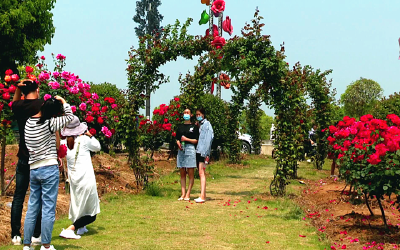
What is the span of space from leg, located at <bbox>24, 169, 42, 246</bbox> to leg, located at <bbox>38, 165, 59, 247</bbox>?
0.32 ft

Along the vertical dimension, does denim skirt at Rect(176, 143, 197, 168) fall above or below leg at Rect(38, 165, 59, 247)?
above

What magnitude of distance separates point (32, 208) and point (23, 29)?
80.8ft

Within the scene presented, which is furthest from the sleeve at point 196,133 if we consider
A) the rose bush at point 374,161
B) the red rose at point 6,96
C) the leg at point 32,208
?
the leg at point 32,208

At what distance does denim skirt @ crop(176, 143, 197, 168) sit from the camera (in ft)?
31.9

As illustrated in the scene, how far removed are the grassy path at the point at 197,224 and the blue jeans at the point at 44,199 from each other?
510 mm

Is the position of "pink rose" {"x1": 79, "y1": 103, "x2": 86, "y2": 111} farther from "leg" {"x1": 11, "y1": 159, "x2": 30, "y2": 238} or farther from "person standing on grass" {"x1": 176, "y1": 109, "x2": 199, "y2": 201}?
"leg" {"x1": 11, "y1": 159, "x2": 30, "y2": 238}

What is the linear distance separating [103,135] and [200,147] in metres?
2.68

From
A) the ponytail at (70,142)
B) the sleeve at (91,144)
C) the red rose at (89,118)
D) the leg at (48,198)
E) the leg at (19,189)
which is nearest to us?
the leg at (48,198)

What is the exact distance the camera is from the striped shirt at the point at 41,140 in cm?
528

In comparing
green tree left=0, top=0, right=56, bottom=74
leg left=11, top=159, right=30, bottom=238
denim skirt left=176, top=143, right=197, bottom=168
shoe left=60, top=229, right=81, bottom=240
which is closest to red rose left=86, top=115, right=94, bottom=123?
denim skirt left=176, top=143, right=197, bottom=168

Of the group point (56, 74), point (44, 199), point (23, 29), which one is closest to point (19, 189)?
point (44, 199)

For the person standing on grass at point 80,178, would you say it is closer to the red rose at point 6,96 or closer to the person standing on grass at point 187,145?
the red rose at point 6,96

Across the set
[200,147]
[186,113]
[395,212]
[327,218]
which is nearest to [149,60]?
[186,113]

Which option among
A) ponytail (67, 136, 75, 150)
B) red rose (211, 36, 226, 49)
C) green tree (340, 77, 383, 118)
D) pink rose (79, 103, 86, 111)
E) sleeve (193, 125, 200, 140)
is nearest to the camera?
ponytail (67, 136, 75, 150)
